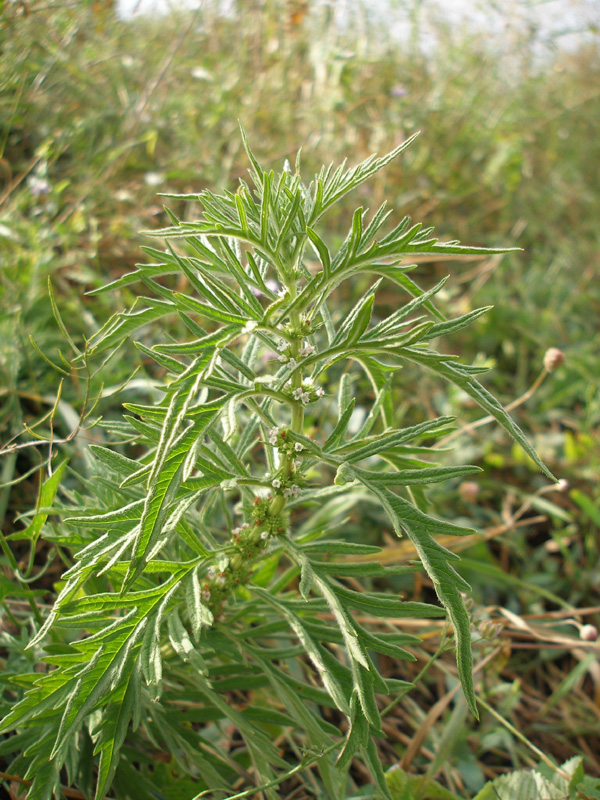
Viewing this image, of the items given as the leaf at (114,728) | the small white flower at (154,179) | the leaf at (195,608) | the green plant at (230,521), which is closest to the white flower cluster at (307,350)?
the green plant at (230,521)

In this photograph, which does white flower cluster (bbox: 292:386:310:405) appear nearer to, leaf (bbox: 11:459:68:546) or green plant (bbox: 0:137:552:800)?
green plant (bbox: 0:137:552:800)

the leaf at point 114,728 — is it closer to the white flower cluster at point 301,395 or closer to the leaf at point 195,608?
the leaf at point 195,608

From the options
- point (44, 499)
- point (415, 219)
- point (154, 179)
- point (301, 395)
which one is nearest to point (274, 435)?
point (301, 395)

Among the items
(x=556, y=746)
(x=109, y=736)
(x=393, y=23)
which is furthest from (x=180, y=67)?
(x=556, y=746)

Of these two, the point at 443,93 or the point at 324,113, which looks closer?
the point at 324,113

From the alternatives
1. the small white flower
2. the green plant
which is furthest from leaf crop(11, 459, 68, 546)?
the small white flower

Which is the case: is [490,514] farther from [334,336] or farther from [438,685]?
[334,336]
